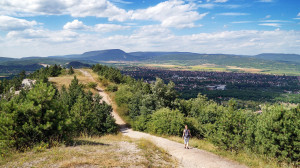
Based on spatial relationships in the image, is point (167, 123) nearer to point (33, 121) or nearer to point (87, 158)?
point (87, 158)

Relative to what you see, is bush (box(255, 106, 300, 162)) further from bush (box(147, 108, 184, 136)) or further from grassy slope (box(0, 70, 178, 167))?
bush (box(147, 108, 184, 136))

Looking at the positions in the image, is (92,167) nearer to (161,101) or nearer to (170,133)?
(170,133)

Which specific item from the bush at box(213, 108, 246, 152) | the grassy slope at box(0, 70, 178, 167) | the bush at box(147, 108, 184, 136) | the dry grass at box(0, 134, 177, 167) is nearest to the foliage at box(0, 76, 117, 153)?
the grassy slope at box(0, 70, 178, 167)

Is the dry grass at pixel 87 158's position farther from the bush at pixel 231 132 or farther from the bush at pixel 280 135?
the bush at pixel 280 135

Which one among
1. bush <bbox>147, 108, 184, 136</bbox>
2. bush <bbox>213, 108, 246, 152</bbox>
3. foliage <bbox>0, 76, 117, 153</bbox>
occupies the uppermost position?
foliage <bbox>0, 76, 117, 153</bbox>

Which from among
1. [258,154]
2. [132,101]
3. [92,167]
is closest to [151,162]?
[92,167]

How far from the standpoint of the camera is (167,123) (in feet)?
105

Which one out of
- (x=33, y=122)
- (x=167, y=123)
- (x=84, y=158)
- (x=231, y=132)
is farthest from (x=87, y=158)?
(x=167, y=123)

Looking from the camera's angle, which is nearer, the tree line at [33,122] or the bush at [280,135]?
the tree line at [33,122]

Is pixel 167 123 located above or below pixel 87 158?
below

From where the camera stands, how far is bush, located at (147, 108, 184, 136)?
31428 millimetres

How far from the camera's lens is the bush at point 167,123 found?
1237 inches

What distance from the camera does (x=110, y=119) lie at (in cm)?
3406


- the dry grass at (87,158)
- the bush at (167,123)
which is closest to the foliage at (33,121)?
the dry grass at (87,158)
